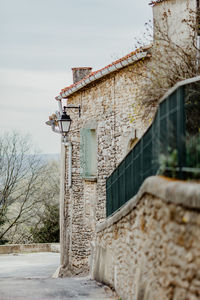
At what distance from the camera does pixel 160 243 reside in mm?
4934

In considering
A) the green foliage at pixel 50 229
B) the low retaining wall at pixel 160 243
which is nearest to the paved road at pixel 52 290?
the low retaining wall at pixel 160 243

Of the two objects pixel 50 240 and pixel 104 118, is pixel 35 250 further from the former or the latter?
pixel 104 118

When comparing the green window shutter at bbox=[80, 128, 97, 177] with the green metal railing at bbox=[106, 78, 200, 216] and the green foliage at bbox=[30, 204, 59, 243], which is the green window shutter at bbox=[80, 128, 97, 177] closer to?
the green metal railing at bbox=[106, 78, 200, 216]

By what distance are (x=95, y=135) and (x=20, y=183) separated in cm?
1950

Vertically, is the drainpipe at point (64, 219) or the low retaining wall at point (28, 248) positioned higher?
the drainpipe at point (64, 219)

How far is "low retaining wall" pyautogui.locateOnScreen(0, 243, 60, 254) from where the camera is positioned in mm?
25750

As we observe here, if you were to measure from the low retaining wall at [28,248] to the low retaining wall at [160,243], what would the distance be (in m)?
18.6

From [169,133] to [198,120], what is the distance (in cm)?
393

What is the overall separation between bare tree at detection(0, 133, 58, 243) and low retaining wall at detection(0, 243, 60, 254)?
4.15 metres

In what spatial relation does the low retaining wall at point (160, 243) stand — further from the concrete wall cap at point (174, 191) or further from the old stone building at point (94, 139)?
the old stone building at point (94, 139)

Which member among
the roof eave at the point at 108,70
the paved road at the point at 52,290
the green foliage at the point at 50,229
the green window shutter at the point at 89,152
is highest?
the roof eave at the point at 108,70

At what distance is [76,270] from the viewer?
16797mm

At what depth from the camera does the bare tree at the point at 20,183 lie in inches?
1233

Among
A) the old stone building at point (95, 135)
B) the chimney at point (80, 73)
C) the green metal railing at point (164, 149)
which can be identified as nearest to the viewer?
the green metal railing at point (164, 149)
